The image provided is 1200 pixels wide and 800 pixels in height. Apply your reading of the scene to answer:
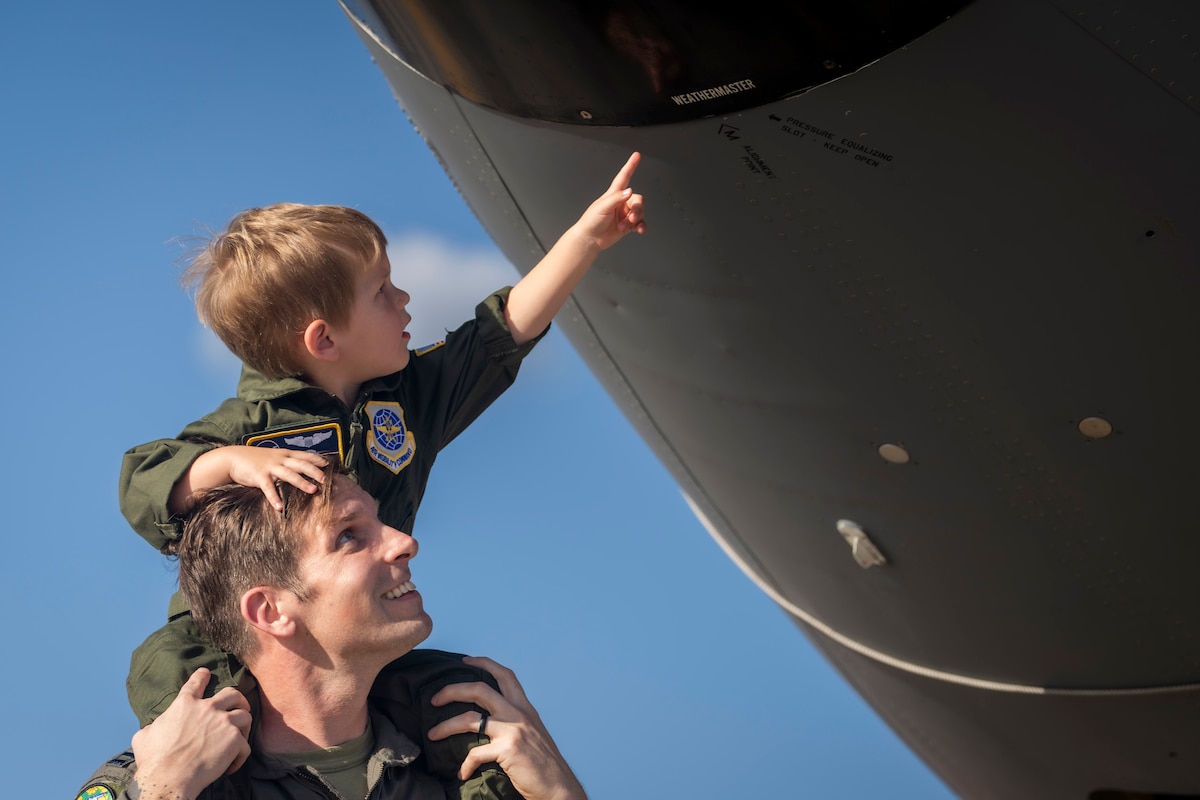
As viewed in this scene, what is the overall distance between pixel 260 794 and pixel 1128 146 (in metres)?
2.23

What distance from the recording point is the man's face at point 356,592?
2.32 m

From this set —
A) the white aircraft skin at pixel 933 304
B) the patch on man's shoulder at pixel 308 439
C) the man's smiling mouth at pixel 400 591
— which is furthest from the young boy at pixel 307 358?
the white aircraft skin at pixel 933 304

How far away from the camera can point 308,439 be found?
267cm

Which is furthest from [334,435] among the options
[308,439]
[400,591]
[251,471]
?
[400,591]

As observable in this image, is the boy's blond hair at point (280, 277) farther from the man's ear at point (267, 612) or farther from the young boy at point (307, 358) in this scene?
the man's ear at point (267, 612)

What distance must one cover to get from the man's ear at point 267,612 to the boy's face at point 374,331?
640mm

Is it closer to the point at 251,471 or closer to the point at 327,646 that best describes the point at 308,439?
the point at 251,471

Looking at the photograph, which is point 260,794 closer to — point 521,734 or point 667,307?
point 521,734

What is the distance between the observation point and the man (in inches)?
91.4

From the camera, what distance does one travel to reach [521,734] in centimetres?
239

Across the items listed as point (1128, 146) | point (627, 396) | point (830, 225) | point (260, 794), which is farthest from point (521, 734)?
point (627, 396)

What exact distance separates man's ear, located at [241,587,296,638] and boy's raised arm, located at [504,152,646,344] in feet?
3.07

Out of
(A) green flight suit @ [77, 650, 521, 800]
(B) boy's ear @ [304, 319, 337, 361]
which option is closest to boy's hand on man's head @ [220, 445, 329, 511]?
(B) boy's ear @ [304, 319, 337, 361]

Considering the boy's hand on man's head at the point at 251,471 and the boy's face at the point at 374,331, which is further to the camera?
the boy's face at the point at 374,331
